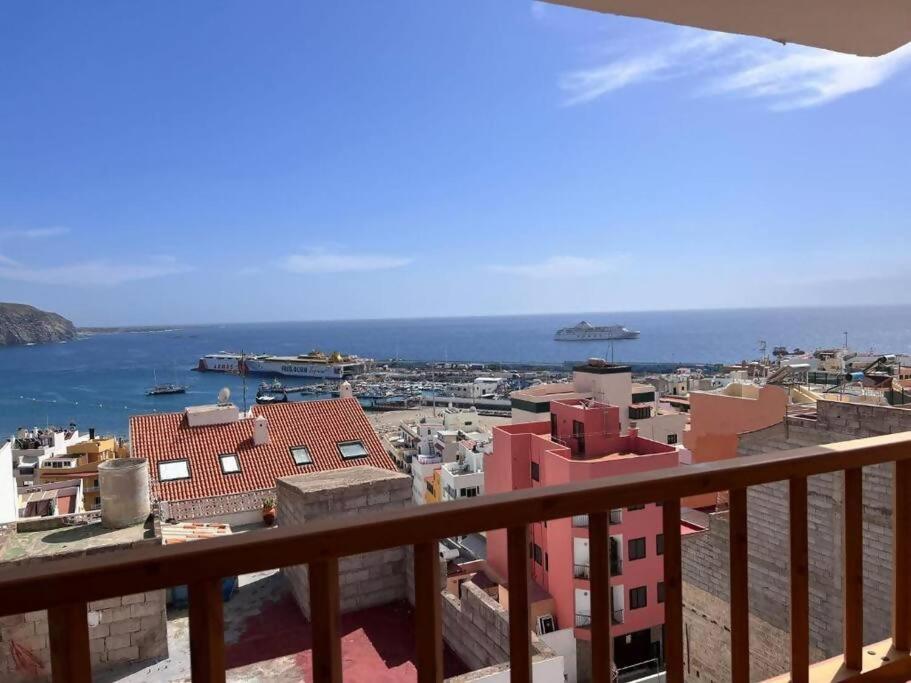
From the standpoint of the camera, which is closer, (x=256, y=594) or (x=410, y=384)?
(x=256, y=594)

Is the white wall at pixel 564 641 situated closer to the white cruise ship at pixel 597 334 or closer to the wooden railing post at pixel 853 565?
the wooden railing post at pixel 853 565

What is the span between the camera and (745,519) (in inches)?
46.9

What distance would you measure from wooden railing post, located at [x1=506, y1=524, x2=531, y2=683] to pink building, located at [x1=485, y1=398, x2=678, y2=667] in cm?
649

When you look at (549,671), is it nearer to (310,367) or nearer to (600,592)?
(600,592)

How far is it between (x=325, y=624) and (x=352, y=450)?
9.60 metres

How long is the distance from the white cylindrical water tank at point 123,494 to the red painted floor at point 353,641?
1251 millimetres

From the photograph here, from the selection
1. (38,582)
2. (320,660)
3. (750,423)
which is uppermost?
(38,582)

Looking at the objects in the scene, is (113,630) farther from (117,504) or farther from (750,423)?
(750,423)

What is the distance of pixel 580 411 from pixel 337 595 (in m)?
11.1

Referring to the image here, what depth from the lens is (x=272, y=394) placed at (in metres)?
54.9

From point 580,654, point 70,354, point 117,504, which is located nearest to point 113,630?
point 117,504

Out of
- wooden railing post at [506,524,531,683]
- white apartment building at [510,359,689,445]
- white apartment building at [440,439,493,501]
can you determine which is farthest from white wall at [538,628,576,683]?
white apartment building at [510,359,689,445]

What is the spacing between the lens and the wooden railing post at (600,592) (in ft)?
3.39

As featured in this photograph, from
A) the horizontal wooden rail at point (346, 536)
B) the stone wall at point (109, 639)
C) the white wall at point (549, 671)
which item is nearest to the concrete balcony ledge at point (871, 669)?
the horizontal wooden rail at point (346, 536)
